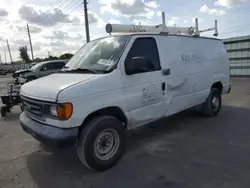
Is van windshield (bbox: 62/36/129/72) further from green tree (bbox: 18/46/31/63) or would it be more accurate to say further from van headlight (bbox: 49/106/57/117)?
green tree (bbox: 18/46/31/63)

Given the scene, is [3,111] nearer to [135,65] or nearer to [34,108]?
[34,108]

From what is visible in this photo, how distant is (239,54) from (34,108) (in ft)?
45.6

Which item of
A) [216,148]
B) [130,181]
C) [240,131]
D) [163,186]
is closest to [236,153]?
[216,148]

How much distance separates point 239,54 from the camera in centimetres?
1458

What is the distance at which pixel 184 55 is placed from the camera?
5305 millimetres

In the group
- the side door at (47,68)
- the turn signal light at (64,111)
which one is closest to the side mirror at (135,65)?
the turn signal light at (64,111)

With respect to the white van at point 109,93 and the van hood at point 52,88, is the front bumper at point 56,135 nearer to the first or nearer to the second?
the white van at point 109,93

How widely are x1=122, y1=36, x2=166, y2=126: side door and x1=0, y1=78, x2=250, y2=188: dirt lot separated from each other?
69 cm

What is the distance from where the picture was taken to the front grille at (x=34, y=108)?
3.59 m

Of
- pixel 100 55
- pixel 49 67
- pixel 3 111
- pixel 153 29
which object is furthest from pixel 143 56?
pixel 49 67

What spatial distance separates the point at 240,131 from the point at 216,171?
2134 mm

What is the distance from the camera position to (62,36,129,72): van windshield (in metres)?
3.96

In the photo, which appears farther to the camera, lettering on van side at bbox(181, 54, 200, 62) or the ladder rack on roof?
the ladder rack on roof

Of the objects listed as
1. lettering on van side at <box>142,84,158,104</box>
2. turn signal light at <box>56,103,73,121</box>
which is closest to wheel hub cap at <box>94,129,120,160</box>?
turn signal light at <box>56,103,73,121</box>
